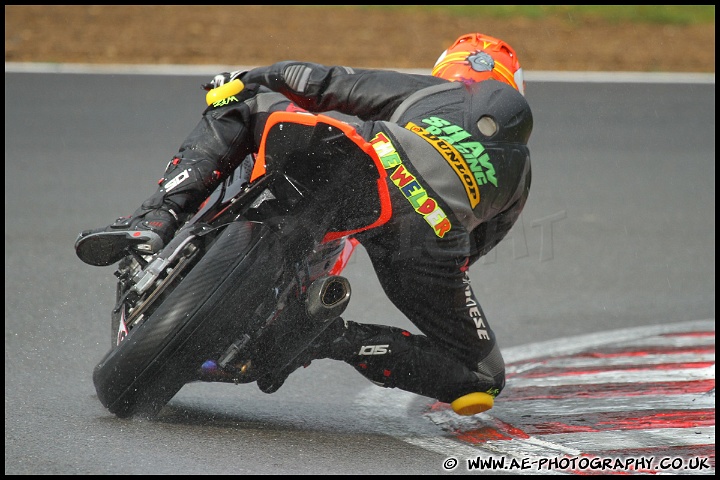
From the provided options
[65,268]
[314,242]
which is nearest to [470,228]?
[314,242]

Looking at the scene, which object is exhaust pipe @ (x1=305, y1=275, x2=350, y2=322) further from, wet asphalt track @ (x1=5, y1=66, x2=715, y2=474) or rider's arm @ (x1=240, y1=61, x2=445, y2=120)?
rider's arm @ (x1=240, y1=61, x2=445, y2=120)

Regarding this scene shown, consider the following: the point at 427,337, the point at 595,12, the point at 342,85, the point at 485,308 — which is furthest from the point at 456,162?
the point at 595,12

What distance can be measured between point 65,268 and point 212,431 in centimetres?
256

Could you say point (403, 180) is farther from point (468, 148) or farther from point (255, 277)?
point (255, 277)

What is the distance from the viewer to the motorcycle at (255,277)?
3.08 metres

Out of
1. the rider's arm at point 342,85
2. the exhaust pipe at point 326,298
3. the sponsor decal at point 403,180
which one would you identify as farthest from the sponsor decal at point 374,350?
the rider's arm at point 342,85

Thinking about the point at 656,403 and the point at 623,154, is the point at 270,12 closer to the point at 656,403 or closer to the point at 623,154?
the point at 623,154

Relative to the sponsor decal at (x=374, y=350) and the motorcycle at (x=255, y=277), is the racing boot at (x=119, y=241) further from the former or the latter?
the sponsor decal at (x=374, y=350)

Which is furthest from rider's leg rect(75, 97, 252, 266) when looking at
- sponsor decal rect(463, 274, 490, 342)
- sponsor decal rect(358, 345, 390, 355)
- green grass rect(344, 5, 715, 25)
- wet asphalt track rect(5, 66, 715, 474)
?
green grass rect(344, 5, 715, 25)

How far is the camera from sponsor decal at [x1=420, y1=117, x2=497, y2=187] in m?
3.38

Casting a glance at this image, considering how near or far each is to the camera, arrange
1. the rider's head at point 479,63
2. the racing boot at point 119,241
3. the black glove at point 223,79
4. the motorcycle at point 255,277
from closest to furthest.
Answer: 1. the motorcycle at point 255,277
2. the racing boot at point 119,241
3. the black glove at point 223,79
4. the rider's head at point 479,63

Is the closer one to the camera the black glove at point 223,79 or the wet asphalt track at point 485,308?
the wet asphalt track at point 485,308

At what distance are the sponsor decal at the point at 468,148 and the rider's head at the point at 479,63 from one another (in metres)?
0.32

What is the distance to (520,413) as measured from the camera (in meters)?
3.97
